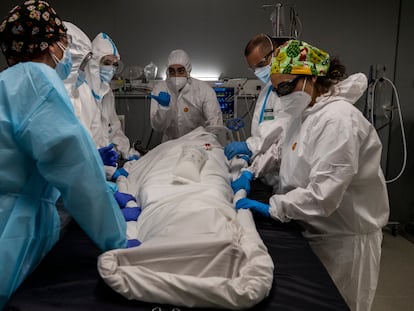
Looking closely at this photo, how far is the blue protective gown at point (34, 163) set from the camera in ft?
3.00

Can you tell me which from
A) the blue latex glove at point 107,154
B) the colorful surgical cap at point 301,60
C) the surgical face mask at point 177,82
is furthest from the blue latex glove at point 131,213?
the surgical face mask at point 177,82

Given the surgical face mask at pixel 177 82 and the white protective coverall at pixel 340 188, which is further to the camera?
the surgical face mask at pixel 177 82

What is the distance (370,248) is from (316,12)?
2825mm

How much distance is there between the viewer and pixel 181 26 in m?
3.66

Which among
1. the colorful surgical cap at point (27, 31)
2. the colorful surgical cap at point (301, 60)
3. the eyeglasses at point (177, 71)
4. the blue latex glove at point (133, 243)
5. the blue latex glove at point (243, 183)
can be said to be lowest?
the blue latex glove at point (243, 183)

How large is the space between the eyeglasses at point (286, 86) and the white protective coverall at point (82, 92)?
1061 mm

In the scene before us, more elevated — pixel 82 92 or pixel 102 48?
pixel 102 48

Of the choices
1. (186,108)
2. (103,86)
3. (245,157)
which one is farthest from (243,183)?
(186,108)

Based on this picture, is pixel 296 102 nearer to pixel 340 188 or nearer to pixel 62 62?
pixel 340 188

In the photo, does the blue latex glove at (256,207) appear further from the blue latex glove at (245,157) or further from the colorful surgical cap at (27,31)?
the colorful surgical cap at (27,31)

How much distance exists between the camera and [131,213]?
1511mm

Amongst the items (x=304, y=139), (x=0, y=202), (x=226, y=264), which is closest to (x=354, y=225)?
(x=304, y=139)

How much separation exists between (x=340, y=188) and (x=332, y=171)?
0.07 metres

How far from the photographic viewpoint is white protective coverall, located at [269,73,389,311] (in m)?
1.29
